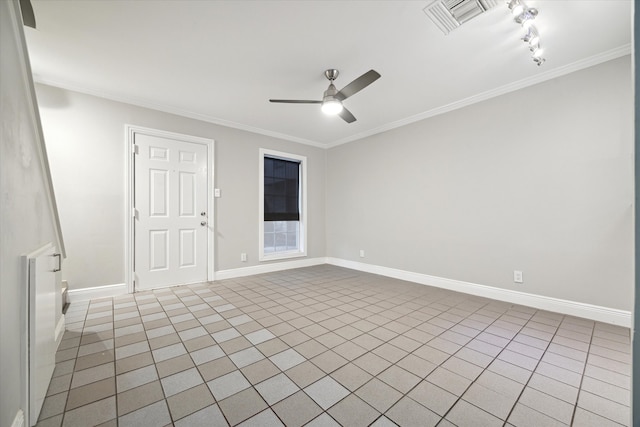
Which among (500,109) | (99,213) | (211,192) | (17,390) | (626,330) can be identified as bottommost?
(626,330)

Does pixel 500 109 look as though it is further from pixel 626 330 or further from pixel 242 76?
pixel 242 76

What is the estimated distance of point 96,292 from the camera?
317cm

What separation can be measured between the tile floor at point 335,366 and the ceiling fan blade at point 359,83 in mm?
2229

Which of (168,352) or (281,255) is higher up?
(281,255)

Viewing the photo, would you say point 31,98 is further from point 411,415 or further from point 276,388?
point 411,415

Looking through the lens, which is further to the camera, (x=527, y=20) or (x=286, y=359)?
(x=527, y=20)

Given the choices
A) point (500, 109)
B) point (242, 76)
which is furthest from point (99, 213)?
point (500, 109)

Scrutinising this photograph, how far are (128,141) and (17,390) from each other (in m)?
3.09

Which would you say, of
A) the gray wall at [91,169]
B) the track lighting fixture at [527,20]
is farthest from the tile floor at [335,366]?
the track lighting fixture at [527,20]

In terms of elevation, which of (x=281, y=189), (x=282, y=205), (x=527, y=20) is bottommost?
(x=282, y=205)

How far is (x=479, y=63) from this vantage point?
2.63 meters

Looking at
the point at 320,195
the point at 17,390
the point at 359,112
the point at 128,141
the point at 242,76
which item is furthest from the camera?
the point at 320,195

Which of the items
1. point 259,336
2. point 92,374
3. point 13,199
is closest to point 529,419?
point 259,336

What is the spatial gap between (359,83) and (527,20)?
4.29 ft
